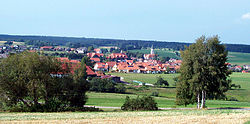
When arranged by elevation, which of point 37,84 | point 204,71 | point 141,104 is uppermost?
point 204,71

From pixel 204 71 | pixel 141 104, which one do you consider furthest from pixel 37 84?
pixel 204 71

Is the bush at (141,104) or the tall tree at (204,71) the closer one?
the bush at (141,104)

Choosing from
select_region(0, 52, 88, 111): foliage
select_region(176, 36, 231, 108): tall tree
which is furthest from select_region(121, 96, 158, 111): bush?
select_region(176, 36, 231, 108): tall tree

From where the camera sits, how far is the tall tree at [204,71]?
4034 centimetres

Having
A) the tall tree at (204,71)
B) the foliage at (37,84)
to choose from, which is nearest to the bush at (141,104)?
the foliage at (37,84)

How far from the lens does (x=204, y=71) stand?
40375mm

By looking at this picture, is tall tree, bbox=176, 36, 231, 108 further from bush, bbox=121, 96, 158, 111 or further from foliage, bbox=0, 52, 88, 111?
foliage, bbox=0, 52, 88, 111

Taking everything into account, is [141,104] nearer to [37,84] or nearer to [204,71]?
[204,71]

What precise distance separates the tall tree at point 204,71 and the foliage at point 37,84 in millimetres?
12367

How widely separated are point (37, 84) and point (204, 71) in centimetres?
1888

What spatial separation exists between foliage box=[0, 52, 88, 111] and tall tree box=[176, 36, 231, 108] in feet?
40.6

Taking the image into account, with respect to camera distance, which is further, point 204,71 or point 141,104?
point 204,71

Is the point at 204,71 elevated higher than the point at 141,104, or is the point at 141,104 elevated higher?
the point at 204,71

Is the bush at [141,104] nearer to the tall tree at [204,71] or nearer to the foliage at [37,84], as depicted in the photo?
the foliage at [37,84]
